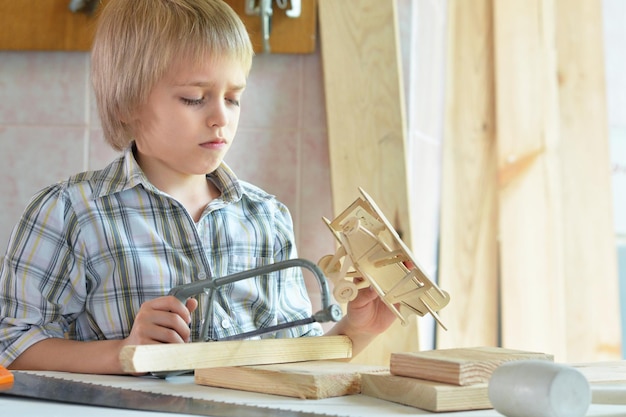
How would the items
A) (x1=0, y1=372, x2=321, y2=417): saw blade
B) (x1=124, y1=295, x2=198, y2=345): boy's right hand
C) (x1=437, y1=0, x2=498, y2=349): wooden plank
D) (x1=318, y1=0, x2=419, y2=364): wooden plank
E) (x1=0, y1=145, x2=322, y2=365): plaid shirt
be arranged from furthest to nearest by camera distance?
1. (x1=437, y1=0, x2=498, y2=349): wooden plank
2. (x1=318, y1=0, x2=419, y2=364): wooden plank
3. (x1=0, y1=145, x2=322, y2=365): plaid shirt
4. (x1=124, y1=295, x2=198, y2=345): boy's right hand
5. (x1=0, y1=372, x2=321, y2=417): saw blade

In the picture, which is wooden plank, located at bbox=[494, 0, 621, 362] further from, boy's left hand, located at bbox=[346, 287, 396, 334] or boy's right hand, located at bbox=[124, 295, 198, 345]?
boy's right hand, located at bbox=[124, 295, 198, 345]

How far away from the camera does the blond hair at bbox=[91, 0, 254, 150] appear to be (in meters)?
1.40

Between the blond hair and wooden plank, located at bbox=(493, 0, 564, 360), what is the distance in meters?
1.35

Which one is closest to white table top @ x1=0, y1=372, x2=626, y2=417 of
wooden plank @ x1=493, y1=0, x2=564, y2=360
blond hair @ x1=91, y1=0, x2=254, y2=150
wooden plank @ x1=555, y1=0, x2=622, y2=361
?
blond hair @ x1=91, y1=0, x2=254, y2=150

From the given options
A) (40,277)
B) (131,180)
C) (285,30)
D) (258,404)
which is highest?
(285,30)

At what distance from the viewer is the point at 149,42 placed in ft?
4.64

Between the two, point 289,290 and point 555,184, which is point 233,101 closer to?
point 289,290

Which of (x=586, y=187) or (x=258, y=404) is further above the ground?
(x=586, y=187)

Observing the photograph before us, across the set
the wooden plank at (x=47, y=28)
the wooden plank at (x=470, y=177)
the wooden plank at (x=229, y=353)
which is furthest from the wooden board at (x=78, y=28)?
the wooden plank at (x=229, y=353)

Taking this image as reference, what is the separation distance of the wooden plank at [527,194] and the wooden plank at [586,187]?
0.10 m

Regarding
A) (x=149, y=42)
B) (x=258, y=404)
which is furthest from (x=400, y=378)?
(x=149, y=42)

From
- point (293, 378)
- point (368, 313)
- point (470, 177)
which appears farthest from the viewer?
point (470, 177)

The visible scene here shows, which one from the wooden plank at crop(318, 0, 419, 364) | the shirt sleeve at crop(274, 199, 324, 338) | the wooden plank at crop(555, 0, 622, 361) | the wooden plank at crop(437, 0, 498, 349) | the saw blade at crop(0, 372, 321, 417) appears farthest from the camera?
the wooden plank at crop(555, 0, 622, 361)

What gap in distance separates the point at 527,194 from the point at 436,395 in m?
1.83
